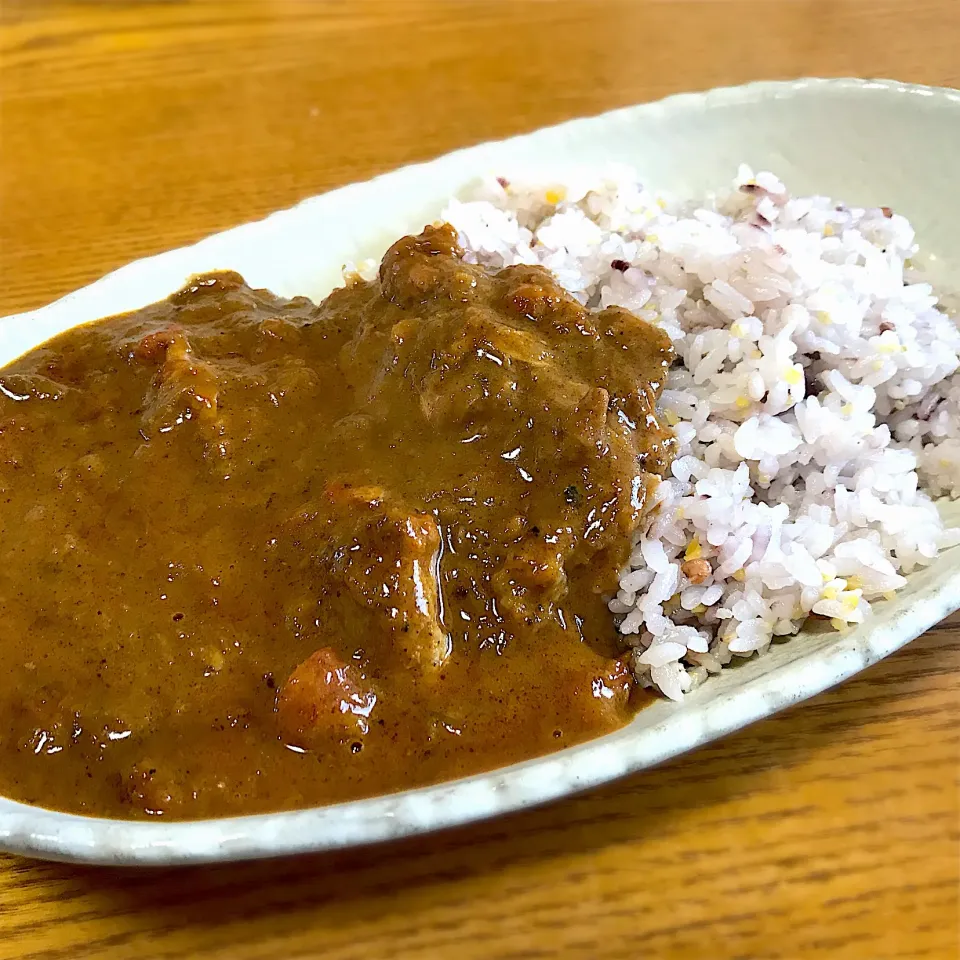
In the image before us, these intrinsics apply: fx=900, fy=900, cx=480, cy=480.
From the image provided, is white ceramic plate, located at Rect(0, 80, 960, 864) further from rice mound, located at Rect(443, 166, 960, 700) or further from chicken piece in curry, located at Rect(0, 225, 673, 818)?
chicken piece in curry, located at Rect(0, 225, 673, 818)

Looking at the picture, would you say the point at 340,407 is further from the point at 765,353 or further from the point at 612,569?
the point at 765,353

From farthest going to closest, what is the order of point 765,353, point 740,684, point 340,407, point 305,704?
1. point 765,353
2. point 340,407
3. point 740,684
4. point 305,704

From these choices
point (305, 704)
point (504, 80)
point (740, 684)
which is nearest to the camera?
point (305, 704)

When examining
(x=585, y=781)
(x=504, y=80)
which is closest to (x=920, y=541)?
(x=585, y=781)

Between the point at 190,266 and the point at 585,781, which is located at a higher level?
the point at 190,266

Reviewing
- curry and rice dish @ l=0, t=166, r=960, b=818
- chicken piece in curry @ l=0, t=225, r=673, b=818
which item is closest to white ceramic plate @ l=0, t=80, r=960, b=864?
curry and rice dish @ l=0, t=166, r=960, b=818

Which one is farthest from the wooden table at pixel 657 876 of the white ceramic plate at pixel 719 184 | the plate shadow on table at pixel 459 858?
the white ceramic plate at pixel 719 184

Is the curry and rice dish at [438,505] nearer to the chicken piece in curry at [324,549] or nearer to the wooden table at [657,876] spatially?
the chicken piece in curry at [324,549]

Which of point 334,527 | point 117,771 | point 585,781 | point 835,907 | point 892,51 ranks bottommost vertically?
point 835,907
